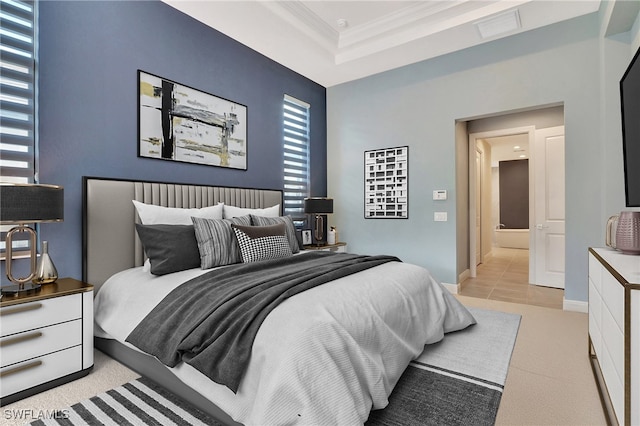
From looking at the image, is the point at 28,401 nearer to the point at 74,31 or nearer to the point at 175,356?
the point at 175,356

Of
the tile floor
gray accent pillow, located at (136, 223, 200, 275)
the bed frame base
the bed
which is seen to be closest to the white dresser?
the bed

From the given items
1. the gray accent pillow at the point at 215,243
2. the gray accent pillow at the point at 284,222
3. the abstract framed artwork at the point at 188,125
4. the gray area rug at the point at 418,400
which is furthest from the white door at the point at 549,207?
the gray accent pillow at the point at 215,243

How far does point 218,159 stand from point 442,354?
2.82 meters

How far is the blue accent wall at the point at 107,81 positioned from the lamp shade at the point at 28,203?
0.50m

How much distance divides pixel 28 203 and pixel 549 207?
5.42 m

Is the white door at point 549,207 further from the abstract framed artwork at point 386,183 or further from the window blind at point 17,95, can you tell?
the window blind at point 17,95

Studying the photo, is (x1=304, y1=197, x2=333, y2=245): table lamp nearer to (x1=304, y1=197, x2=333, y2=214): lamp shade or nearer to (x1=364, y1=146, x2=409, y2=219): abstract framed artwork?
A: (x1=304, y1=197, x2=333, y2=214): lamp shade

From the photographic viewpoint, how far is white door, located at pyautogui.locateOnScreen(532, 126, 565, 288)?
14.5 feet

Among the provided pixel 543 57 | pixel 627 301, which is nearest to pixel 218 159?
pixel 627 301

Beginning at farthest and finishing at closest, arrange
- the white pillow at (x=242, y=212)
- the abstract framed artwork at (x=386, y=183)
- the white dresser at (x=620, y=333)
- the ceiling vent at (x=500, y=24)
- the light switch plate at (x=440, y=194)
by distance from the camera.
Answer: the abstract framed artwork at (x=386, y=183) → the light switch plate at (x=440, y=194) → the ceiling vent at (x=500, y=24) → the white pillow at (x=242, y=212) → the white dresser at (x=620, y=333)

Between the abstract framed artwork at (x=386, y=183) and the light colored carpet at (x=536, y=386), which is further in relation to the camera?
the abstract framed artwork at (x=386, y=183)

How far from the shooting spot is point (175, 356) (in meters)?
1.59

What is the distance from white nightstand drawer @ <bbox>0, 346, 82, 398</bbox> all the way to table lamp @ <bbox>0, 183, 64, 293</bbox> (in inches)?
16.9

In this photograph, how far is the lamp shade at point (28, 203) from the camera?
6.08ft
